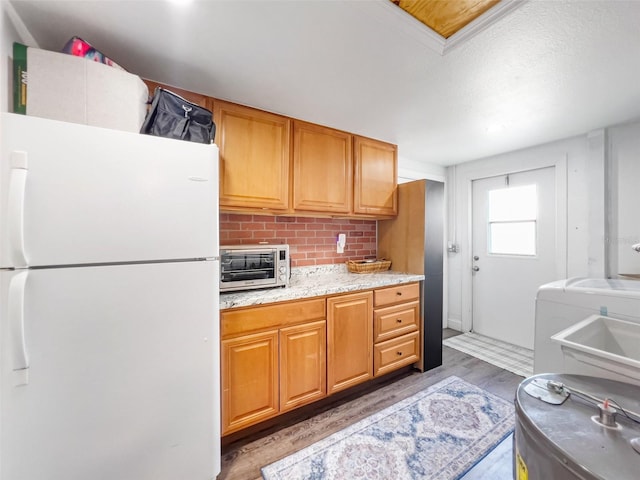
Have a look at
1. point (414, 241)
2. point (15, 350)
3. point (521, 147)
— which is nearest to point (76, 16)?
point (15, 350)

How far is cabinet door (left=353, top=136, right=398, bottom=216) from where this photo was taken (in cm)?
246

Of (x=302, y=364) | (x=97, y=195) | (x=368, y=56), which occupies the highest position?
(x=368, y=56)

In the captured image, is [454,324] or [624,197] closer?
[624,197]

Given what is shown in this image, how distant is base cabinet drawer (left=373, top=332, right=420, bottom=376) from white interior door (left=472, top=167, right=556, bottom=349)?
144 centimetres

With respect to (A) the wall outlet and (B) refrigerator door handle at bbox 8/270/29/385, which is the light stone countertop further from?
(B) refrigerator door handle at bbox 8/270/29/385

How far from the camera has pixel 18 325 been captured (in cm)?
91

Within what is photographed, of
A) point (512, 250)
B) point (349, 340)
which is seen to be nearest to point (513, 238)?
point (512, 250)

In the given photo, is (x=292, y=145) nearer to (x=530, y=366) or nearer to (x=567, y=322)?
(x=567, y=322)

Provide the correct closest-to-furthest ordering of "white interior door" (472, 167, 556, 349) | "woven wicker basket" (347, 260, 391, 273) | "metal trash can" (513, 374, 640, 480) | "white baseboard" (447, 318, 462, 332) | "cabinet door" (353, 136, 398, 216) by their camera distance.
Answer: "metal trash can" (513, 374, 640, 480) → "cabinet door" (353, 136, 398, 216) → "woven wicker basket" (347, 260, 391, 273) → "white interior door" (472, 167, 556, 349) → "white baseboard" (447, 318, 462, 332)

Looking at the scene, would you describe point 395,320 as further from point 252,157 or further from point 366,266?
point 252,157

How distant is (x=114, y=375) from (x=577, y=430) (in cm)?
160

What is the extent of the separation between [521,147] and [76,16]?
379cm

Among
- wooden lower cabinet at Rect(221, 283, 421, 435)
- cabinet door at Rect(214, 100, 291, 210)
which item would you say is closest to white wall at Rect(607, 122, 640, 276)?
wooden lower cabinet at Rect(221, 283, 421, 435)

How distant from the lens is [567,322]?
1.33 meters
